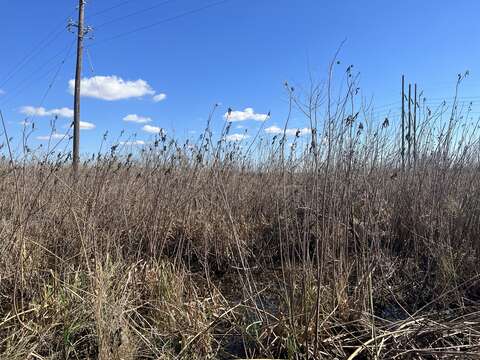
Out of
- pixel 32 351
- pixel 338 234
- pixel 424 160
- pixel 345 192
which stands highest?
pixel 424 160

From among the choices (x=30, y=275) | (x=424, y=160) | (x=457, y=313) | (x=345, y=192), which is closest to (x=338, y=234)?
(x=345, y=192)

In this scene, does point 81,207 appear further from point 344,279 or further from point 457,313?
point 457,313

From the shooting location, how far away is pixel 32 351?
2.13m

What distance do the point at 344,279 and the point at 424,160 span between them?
6.02ft

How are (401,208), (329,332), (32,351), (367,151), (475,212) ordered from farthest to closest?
(401,208), (475,212), (367,151), (329,332), (32,351)

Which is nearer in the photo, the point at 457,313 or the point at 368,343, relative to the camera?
the point at 368,343

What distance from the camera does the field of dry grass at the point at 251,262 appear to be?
226 cm

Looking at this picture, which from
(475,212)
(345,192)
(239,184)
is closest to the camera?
(345,192)

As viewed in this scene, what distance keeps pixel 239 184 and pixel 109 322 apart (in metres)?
2.93

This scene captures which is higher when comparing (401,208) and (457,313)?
(401,208)

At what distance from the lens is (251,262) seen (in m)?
3.99

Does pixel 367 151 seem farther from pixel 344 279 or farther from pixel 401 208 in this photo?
pixel 401 208

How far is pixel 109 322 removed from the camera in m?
2.23

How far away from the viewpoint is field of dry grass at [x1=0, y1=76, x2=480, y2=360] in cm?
226
